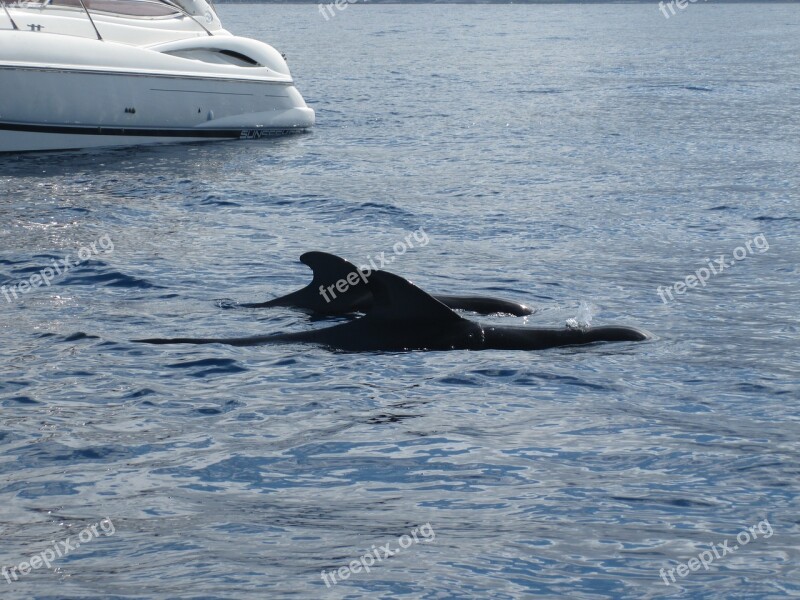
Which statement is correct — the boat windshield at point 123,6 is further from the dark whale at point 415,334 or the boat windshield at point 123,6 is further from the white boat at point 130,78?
the dark whale at point 415,334

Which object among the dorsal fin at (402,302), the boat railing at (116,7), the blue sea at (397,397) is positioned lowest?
the blue sea at (397,397)

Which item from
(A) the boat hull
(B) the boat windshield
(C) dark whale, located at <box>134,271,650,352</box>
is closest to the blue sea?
(C) dark whale, located at <box>134,271,650,352</box>

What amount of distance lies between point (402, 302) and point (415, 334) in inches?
19.3

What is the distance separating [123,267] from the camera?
559 inches

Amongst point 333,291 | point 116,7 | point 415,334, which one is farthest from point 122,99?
point 415,334

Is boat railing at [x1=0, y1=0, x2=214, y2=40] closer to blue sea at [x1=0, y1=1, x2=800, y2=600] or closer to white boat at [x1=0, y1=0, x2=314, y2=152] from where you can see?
white boat at [x1=0, y1=0, x2=314, y2=152]

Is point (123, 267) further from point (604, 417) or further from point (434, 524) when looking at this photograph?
point (434, 524)

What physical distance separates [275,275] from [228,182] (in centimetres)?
709

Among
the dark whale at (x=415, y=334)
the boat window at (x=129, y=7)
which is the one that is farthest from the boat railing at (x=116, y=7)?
the dark whale at (x=415, y=334)

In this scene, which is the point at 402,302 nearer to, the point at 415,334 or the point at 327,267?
the point at 415,334

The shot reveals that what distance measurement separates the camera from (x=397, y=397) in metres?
9.60

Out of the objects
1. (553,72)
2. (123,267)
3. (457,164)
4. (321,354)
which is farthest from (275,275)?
(553,72)

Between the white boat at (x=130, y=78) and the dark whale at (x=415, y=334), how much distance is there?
11612mm

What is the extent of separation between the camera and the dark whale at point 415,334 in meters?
10.2
